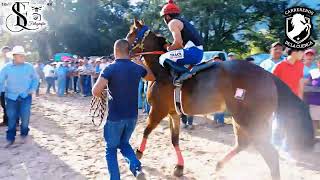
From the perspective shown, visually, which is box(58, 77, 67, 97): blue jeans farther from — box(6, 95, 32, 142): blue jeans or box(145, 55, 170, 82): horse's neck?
box(145, 55, 170, 82): horse's neck

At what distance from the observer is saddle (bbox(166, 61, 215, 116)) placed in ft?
17.2

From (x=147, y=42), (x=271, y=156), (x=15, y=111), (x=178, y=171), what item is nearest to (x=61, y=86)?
(x=15, y=111)

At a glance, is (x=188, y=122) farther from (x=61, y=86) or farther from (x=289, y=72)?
(x=61, y=86)

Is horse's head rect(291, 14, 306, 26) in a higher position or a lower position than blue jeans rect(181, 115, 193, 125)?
higher

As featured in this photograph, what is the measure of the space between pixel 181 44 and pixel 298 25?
665cm

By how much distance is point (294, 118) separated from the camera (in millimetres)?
5098

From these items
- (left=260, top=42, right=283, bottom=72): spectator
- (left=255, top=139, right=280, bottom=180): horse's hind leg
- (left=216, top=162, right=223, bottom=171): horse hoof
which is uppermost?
(left=260, top=42, right=283, bottom=72): spectator

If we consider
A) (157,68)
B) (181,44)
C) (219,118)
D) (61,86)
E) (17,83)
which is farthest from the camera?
(61,86)

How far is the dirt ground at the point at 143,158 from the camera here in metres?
5.55

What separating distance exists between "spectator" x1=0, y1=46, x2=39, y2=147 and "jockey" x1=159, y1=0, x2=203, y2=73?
3.11 meters

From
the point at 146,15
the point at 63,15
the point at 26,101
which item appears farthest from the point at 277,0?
the point at 26,101

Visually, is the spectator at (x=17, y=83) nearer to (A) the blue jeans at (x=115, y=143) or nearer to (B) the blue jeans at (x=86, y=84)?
(A) the blue jeans at (x=115, y=143)

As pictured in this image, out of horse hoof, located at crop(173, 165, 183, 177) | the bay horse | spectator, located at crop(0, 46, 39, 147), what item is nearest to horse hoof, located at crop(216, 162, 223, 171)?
the bay horse

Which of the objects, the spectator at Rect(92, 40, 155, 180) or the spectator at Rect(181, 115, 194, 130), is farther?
→ the spectator at Rect(181, 115, 194, 130)
